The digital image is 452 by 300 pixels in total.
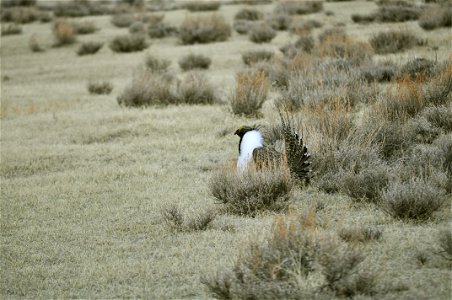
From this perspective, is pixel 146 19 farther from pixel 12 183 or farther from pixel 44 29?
pixel 12 183

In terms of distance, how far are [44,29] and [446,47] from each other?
59.7ft

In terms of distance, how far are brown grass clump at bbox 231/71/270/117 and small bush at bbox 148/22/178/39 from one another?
41.6ft

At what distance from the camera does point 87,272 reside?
659 cm

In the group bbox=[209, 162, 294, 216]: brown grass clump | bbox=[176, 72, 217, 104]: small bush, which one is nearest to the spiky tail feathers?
bbox=[209, 162, 294, 216]: brown grass clump

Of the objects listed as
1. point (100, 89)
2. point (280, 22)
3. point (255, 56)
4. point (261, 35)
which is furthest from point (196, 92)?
point (280, 22)

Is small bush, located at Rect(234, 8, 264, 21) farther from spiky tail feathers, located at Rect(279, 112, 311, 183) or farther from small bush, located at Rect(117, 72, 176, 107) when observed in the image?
spiky tail feathers, located at Rect(279, 112, 311, 183)

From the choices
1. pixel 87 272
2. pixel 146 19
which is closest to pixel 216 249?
pixel 87 272

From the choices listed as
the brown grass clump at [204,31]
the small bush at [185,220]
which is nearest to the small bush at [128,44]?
the brown grass clump at [204,31]

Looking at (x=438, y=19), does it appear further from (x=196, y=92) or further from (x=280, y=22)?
(x=196, y=92)

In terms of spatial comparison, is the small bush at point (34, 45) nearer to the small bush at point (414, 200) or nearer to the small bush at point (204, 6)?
the small bush at point (204, 6)

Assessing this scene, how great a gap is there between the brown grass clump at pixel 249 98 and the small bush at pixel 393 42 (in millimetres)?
5517

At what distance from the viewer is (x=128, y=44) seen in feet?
75.4

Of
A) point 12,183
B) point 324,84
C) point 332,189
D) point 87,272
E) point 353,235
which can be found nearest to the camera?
point 353,235

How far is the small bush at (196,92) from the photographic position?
1463 cm
